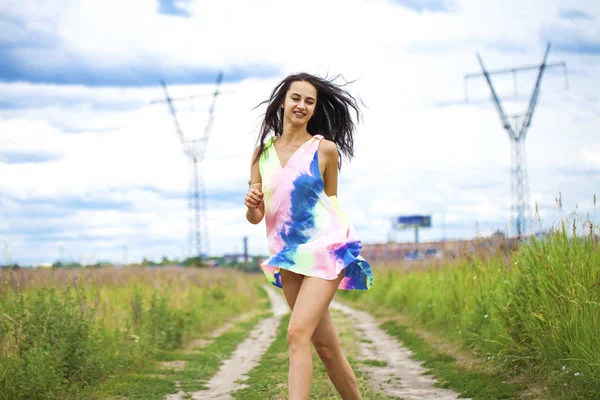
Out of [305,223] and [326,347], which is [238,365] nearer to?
[326,347]

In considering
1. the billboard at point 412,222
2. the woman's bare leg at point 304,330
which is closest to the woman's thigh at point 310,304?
the woman's bare leg at point 304,330

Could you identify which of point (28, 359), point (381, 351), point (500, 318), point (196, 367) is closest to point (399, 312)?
point (381, 351)

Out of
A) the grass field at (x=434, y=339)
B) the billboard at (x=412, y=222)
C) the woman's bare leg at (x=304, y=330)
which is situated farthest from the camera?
the billboard at (x=412, y=222)

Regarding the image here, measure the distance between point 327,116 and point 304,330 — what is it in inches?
72.2

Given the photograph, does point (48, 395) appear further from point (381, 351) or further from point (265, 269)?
point (381, 351)

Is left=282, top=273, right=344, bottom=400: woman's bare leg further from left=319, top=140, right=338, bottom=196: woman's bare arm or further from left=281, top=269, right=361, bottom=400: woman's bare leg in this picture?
left=319, top=140, right=338, bottom=196: woman's bare arm

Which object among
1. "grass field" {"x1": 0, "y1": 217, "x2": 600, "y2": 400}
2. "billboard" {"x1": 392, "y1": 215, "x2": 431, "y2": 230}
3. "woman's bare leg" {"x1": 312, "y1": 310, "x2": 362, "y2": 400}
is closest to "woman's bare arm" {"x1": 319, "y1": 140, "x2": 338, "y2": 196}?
"woman's bare leg" {"x1": 312, "y1": 310, "x2": 362, "y2": 400}

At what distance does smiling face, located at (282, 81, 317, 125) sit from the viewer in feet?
18.0

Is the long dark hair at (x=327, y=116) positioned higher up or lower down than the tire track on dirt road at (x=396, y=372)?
higher up

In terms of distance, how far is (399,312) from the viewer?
1958cm

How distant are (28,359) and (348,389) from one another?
3.90 metres

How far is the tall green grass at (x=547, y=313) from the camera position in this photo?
22.4 ft

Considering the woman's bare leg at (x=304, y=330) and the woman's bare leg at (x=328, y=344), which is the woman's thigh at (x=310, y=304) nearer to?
the woman's bare leg at (x=304, y=330)

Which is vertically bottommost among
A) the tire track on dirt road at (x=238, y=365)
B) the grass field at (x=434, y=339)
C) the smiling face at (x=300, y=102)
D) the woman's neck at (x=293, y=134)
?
the tire track on dirt road at (x=238, y=365)
